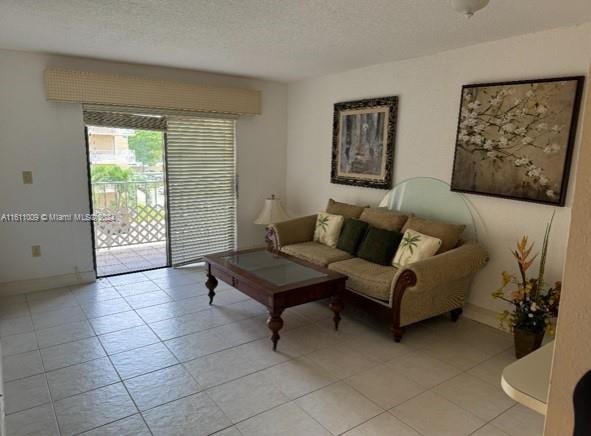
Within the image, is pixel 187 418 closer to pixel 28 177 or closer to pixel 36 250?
pixel 36 250

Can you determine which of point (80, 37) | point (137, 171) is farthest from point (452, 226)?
point (137, 171)

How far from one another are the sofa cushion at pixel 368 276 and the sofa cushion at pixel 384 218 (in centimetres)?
42

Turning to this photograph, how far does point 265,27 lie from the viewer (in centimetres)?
288

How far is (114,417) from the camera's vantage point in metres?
2.17

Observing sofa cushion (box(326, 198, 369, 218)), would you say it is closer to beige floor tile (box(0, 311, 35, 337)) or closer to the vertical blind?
the vertical blind

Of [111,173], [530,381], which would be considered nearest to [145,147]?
[111,173]

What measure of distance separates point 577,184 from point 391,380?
205 cm

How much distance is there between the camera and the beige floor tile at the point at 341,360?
2686 mm

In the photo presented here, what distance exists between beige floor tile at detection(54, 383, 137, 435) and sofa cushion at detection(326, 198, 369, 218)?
103 inches

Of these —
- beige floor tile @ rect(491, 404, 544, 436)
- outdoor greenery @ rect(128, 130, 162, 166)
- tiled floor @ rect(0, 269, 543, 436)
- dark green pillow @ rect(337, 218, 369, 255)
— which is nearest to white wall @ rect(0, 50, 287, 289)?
tiled floor @ rect(0, 269, 543, 436)

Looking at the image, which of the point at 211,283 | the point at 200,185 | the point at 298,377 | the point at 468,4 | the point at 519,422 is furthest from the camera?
the point at 200,185

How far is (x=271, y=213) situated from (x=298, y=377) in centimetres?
271

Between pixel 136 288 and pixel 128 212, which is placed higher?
pixel 128 212

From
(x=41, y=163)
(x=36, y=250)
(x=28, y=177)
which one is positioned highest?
(x=41, y=163)
